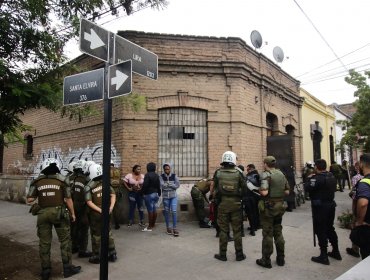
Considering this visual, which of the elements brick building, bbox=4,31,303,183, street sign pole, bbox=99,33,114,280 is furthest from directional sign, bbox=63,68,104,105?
brick building, bbox=4,31,303,183

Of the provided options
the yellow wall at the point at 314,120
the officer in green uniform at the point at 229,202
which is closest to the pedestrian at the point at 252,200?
the officer in green uniform at the point at 229,202

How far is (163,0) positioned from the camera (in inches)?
260

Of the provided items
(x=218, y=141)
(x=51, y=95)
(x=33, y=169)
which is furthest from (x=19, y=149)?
(x=51, y=95)

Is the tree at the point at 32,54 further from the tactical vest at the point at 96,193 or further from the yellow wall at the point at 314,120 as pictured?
the yellow wall at the point at 314,120

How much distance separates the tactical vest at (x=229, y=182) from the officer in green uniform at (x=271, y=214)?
47 centimetres

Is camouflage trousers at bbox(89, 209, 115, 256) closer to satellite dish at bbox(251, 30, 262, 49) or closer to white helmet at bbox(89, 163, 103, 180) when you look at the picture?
white helmet at bbox(89, 163, 103, 180)

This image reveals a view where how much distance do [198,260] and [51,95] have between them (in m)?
3.73

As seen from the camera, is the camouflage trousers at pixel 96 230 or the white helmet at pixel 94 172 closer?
the camouflage trousers at pixel 96 230

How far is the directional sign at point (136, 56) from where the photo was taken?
3953 mm

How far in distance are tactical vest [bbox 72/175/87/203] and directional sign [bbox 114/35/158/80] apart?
2955mm

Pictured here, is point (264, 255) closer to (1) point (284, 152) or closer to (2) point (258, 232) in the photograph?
(2) point (258, 232)

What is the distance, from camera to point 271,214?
546 centimetres

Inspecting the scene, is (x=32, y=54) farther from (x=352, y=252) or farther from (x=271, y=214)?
(x=352, y=252)

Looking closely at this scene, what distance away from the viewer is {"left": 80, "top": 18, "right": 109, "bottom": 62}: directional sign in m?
3.62
